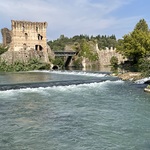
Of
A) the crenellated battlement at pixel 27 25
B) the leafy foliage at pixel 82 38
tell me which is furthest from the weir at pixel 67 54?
the leafy foliage at pixel 82 38

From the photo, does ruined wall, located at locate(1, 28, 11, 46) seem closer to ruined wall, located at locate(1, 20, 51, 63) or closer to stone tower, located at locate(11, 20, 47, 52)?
ruined wall, located at locate(1, 20, 51, 63)

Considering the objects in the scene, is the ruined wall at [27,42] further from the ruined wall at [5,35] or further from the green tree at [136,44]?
the green tree at [136,44]

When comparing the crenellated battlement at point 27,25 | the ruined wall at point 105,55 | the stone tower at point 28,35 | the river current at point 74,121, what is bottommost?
the river current at point 74,121

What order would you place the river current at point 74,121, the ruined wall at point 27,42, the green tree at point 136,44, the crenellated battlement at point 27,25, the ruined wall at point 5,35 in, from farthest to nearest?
the ruined wall at point 5,35
the crenellated battlement at point 27,25
the ruined wall at point 27,42
the green tree at point 136,44
the river current at point 74,121

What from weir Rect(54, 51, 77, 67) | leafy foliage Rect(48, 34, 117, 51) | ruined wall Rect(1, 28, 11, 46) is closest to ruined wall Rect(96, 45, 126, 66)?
weir Rect(54, 51, 77, 67)

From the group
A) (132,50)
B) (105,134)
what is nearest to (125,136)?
(105,134)

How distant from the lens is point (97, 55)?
7150 cm

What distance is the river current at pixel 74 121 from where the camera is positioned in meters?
8.96

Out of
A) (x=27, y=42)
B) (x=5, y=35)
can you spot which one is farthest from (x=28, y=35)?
(x=5, y=35)

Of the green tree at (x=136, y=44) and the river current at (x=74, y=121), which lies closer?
the river current at (x=74, y=121)

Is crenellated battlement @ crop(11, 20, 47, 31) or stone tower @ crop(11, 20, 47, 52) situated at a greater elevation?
crenellated battlement @ crop(11, 20, 47, 31)

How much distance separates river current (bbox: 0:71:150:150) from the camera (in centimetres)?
896

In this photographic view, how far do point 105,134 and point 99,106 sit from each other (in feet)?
15.8

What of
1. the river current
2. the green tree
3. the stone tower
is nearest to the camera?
the river current
